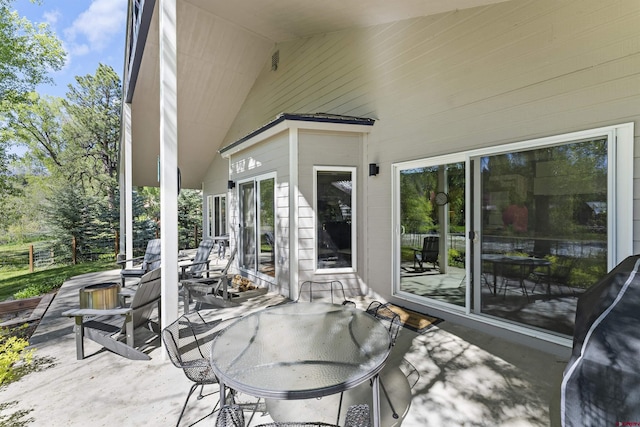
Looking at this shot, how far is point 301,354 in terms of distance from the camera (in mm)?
1854

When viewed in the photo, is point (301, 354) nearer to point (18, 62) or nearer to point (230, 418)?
point (230, 418)

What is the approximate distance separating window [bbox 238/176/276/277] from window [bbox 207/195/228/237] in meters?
4.19

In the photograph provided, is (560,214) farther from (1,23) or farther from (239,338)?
(1,23)

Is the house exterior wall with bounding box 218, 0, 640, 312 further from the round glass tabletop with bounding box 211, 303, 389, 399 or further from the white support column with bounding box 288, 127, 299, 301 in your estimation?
the round glass tabletop with bounding box 211, 303, 389, 399

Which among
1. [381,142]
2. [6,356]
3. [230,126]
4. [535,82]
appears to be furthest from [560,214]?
[230,126]

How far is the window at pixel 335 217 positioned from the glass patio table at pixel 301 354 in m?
2.61

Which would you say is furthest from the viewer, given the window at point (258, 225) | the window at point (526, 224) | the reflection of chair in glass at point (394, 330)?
the window at point (258, 225)

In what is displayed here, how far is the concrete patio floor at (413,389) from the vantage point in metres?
2.17

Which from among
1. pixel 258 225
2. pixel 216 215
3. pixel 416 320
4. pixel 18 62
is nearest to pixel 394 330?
pixel 416 320

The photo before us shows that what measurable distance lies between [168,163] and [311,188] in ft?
8.46

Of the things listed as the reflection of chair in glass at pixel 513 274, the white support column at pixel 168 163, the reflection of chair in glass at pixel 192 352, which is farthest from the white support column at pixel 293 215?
the reflection of chair in glass at pixel 513 274

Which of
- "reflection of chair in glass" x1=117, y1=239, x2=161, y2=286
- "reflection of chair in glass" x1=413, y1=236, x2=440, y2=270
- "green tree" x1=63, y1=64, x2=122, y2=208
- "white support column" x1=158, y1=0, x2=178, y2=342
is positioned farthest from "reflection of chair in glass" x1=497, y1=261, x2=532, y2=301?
"green tree" x1=63, y1=64, x2=122, y2=208

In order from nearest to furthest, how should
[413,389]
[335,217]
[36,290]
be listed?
[413,389] → [335,217] → [36,290]

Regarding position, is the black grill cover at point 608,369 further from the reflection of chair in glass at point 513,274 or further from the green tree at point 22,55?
the green tree at point 22,55
